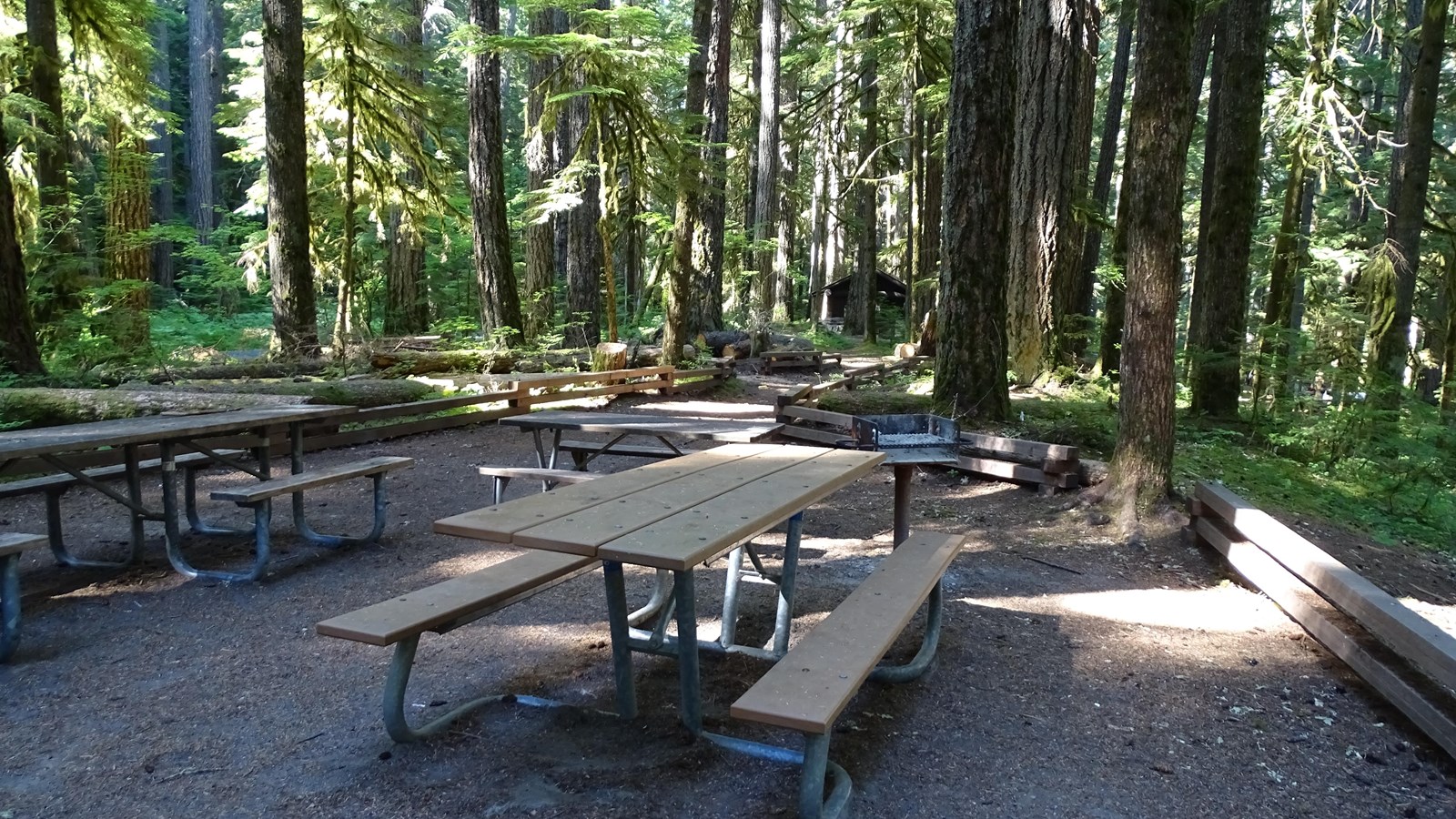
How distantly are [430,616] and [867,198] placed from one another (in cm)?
2488

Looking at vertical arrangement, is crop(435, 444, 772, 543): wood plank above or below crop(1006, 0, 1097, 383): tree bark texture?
below

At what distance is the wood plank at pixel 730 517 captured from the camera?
102 inches

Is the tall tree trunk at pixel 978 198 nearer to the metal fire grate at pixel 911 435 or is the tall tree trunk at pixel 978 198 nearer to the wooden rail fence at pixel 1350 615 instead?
the metal fire grate at pixel 911 435

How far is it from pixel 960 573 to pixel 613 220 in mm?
10089

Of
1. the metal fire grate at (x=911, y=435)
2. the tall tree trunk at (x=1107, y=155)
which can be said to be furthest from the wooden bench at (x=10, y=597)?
the tall tree trunk at (x=1107, y=155)

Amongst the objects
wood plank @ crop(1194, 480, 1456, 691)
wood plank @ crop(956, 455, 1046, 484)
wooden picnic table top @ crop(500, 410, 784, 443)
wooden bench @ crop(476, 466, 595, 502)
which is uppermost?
wooden picnic table top @ crop(500, 410, 784, 443)

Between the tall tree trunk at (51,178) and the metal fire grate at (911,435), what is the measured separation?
36.3ft

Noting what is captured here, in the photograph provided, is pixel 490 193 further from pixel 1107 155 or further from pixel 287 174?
pixel 1107 155

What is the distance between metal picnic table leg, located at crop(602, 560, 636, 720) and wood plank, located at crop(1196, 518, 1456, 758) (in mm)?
3006

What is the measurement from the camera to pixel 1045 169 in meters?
11.8

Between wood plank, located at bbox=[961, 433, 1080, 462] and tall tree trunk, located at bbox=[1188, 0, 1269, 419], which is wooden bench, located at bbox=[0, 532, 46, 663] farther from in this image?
tall tree trunk, located at bbox=[1188, 0, 1269, 419]

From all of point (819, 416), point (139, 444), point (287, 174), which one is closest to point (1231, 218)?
point (819, 416)

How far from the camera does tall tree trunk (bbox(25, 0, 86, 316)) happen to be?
1127 cm

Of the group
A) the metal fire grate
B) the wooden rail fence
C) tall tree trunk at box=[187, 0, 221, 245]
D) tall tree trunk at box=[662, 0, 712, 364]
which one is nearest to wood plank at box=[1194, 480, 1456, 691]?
the wooden rail fence
